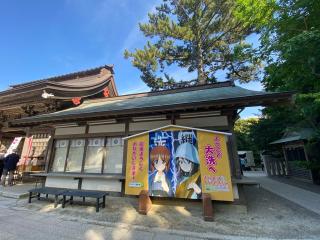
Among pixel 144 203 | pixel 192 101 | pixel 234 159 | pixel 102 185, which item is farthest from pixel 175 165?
pixel 102 185

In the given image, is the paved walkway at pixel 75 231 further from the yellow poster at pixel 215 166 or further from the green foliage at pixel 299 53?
the green foliage at pixel 299 53

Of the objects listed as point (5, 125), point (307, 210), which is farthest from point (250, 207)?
point (5, 125)

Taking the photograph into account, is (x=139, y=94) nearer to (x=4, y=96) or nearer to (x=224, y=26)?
(x=4, y=96)

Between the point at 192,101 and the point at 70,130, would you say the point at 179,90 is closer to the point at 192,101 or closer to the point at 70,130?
the point at 192,101

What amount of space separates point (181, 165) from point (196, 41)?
14977 mm

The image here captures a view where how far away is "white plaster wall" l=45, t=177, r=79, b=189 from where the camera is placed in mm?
7379

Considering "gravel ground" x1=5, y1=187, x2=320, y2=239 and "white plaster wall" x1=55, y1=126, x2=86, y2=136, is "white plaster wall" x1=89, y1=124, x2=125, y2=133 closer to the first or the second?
"white plaster wall" x1=55, y1=126, x2=86, y2=136

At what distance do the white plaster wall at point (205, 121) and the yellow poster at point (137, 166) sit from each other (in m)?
1.51

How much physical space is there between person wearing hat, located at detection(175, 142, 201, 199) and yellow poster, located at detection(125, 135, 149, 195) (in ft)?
3.32

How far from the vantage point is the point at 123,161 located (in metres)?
6.83

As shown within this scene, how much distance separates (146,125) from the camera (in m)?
6.99

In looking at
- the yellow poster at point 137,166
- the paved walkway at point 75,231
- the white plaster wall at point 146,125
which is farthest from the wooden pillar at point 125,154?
the paved walkway at point 75,231

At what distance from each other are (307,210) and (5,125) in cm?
1569

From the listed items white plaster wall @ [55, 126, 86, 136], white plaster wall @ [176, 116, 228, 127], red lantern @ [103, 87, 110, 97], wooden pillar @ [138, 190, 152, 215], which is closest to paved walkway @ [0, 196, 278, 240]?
wooden pillar @ [138, 190, 152, 215]
